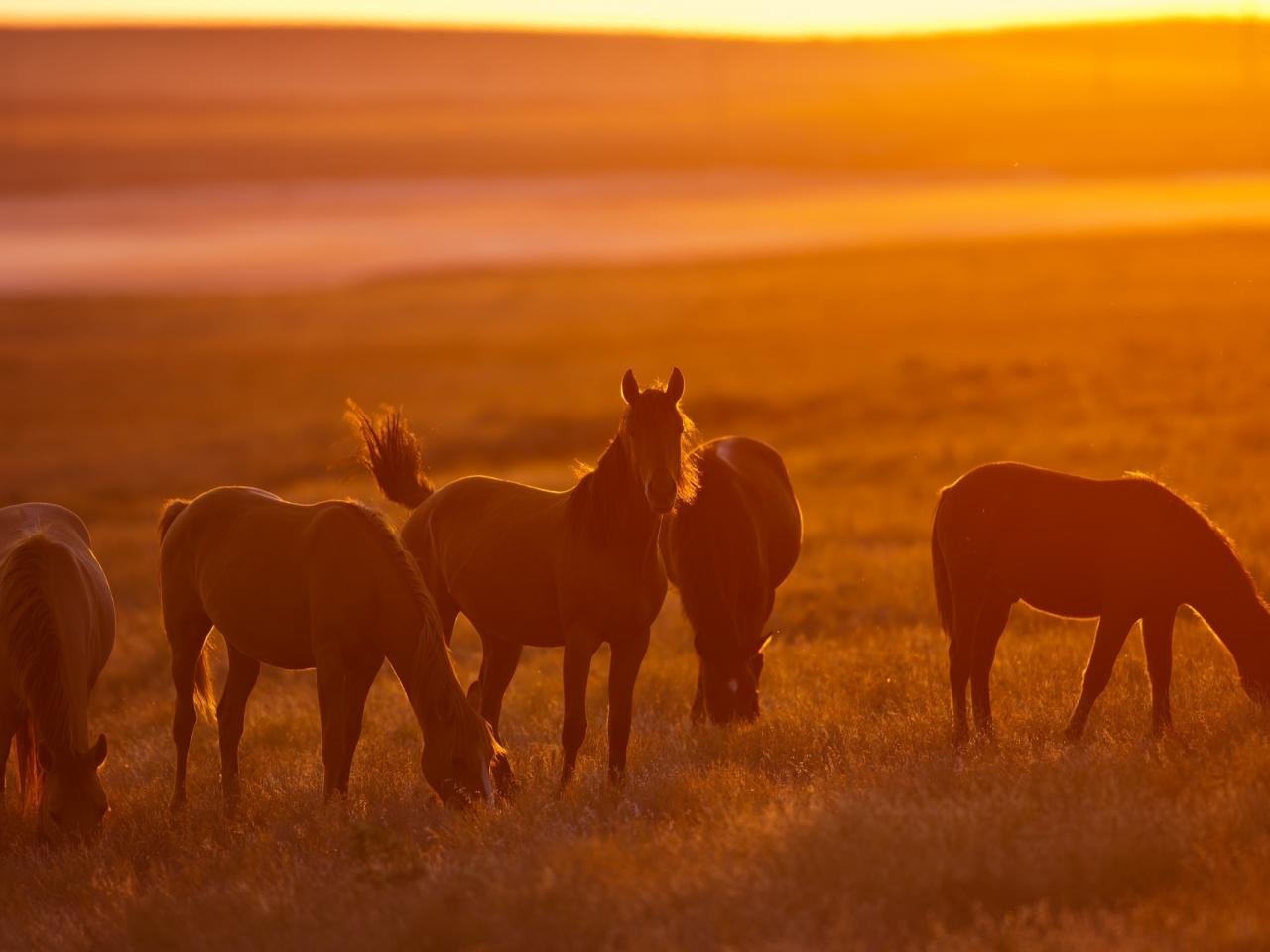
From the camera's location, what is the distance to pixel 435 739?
25.2 feet

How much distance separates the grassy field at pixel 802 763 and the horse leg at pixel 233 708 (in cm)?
21

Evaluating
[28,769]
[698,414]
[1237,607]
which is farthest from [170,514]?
[698,414]

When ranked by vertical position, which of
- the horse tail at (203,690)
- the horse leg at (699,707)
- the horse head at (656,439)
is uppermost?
the horse head at (656,439)

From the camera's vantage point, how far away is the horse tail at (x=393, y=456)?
10.6 m

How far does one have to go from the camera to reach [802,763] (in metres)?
8.33

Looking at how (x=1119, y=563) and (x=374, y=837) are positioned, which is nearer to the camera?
(x=374, y=837)

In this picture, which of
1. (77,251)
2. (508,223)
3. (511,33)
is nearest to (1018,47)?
(511,33)

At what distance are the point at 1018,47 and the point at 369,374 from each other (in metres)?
112

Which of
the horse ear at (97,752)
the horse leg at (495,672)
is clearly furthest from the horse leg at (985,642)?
the horse ear at (97,752)

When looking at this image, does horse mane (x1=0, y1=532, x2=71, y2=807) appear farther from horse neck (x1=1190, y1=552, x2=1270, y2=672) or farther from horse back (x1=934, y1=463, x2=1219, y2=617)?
horse neck (x1=1190, y1=552, x2=1270, y2=672)

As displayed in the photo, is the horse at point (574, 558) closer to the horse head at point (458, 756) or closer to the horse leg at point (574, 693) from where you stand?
the horse leg at point (574, 693)

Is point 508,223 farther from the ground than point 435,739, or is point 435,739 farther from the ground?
point 508,223

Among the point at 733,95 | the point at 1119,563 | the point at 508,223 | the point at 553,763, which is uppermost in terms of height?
the point at 733,95

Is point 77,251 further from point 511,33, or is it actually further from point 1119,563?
point 1119,563
